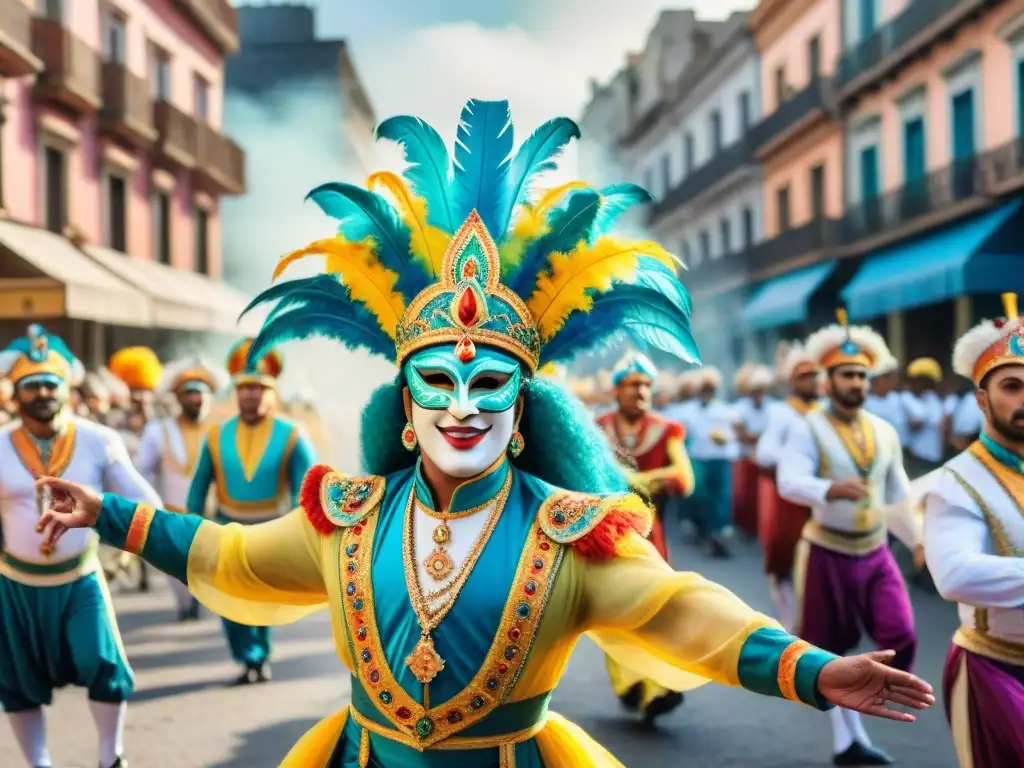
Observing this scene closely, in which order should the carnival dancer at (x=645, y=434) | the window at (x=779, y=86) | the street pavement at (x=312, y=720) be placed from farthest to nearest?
the window at (x=779, y=86) → the carnival dancer at (x=645, y=434) → the street pavement at (x=312, y=720)

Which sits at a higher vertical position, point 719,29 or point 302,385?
point 719,29

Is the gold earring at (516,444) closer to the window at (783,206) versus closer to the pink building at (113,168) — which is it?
the pink building at (113,168)

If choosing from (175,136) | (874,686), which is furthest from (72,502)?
(175,136)

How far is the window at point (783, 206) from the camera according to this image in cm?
3366

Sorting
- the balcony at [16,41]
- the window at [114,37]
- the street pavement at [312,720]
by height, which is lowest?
the street pavement at [312,720]


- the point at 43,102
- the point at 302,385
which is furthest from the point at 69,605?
the point at 43,102

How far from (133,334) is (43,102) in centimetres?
524

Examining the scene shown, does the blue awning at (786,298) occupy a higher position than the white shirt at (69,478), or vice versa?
the blue awning at (786,298)

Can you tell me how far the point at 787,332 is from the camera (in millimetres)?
32906

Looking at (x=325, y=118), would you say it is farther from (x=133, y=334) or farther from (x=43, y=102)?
(x=43, y=102)

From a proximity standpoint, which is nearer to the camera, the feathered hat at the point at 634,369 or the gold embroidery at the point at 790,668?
the gold embroidery at the point at 790,668

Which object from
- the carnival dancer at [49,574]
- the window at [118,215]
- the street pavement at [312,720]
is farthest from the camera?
the window at [118,215]

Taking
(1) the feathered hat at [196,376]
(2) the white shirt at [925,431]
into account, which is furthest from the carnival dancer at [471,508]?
(2) the white shirt at [925,431]

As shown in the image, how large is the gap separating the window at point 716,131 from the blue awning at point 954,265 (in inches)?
609
